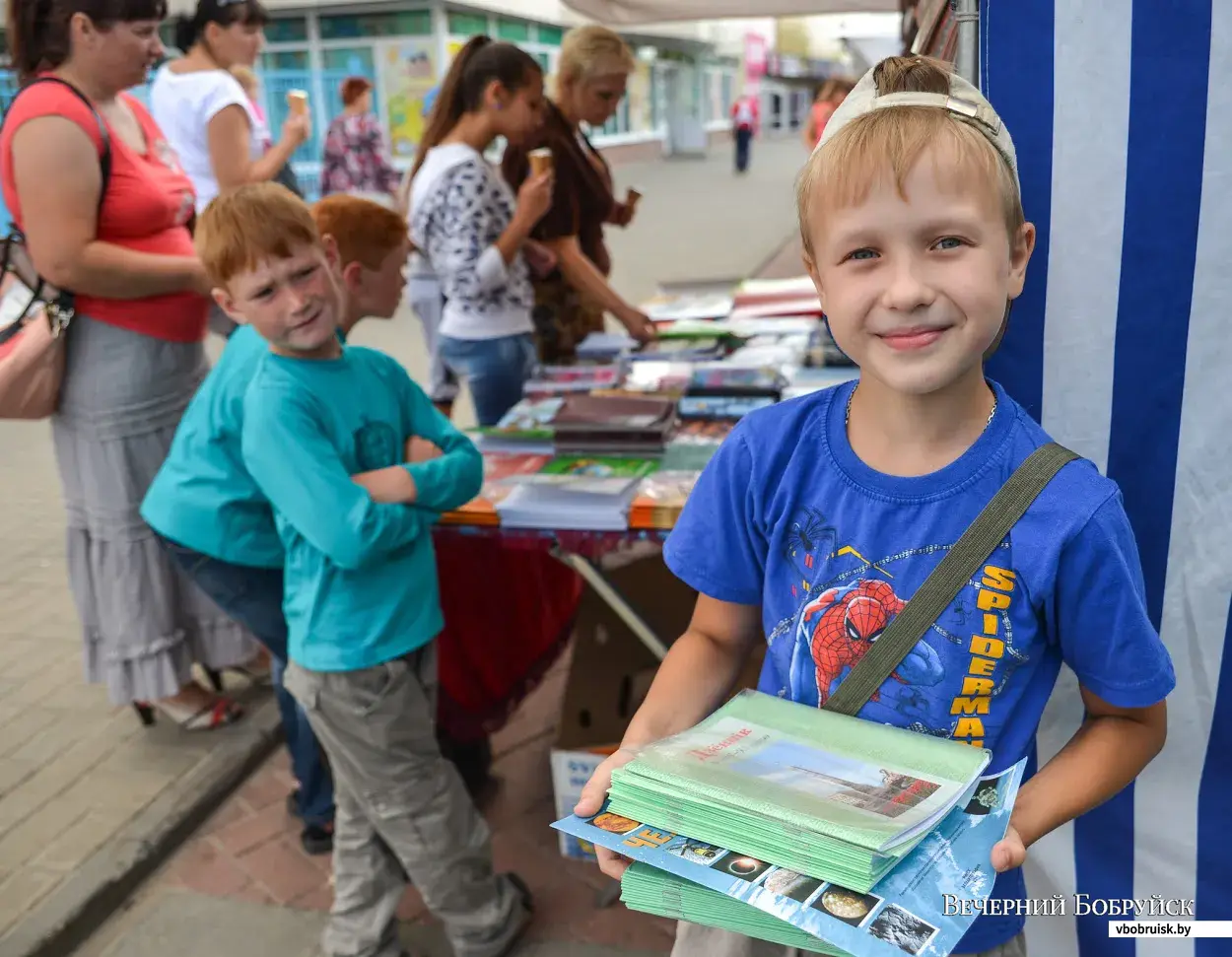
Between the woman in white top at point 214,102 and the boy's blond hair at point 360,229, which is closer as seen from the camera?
the boy's blond hair at point 360,229

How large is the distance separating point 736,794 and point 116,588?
2773 mm

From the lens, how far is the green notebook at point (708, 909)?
103 centimetres

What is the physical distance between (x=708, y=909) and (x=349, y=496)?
123 centimetres

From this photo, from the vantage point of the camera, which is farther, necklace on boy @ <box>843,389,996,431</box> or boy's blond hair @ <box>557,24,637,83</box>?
boy's blond hair @ <box>557,24,637,83</box>

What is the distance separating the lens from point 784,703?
130cm

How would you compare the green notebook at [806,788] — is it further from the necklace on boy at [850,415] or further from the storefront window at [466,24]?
the storefront window at [466,24]

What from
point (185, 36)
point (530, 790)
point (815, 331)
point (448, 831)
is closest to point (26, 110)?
point (185, 36)

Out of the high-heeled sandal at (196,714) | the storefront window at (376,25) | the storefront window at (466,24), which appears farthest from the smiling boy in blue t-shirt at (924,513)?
the storefront window at (466,24)

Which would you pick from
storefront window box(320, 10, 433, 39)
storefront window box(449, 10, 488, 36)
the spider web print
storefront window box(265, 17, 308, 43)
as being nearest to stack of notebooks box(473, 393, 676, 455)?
the spider web print

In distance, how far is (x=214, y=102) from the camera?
405 centimetres

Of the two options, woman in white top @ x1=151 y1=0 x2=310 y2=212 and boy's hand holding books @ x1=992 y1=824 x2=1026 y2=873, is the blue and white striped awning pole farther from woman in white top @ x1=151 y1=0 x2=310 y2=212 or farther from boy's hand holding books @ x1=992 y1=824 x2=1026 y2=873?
woman in white top @ x1=151 y1=0 x2=310 y2=212

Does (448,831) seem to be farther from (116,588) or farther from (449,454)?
(116,588)

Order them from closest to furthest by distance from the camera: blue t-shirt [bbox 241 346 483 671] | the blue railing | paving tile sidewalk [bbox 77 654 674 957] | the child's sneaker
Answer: blue t-shirt [bbox 241 346 483 671]
paving tile sidewalk [bbox 77 654 674 957]
the child's sneaker
the blue railing

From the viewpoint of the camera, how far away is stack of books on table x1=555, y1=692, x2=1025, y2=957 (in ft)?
3.15
